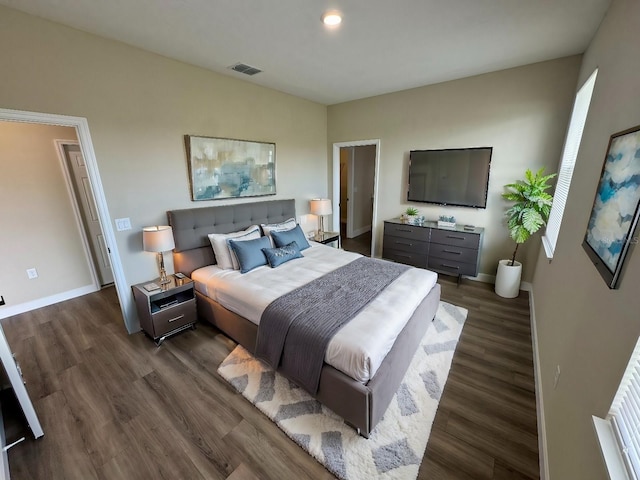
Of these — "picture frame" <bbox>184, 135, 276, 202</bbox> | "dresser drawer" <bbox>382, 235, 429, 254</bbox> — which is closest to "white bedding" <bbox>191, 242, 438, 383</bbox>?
"picture frame" <bbox>184, 135, 276, 202</bbox>

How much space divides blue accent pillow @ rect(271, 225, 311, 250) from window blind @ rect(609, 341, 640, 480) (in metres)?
2.93

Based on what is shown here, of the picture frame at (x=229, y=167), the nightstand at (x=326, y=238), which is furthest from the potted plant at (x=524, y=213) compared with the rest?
the picture frame at (x=229, y=167)

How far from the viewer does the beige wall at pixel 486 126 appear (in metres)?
3.06

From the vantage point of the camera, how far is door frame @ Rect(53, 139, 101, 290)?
335cm

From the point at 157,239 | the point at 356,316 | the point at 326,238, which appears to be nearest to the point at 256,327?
the point at 356,316

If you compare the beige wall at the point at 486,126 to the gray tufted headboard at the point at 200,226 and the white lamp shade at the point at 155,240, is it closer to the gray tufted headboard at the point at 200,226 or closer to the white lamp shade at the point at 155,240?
the gray tufted headboard at the point at 200,226

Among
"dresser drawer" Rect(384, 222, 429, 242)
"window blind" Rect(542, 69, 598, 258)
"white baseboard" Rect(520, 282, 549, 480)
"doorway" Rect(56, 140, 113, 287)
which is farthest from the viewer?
"dresser drawer" Rect(384, 222, 429, 242)

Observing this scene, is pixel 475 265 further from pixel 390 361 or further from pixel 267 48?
pixel 267 48

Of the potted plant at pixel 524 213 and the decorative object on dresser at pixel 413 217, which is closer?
the potted plant at pixel 524 213

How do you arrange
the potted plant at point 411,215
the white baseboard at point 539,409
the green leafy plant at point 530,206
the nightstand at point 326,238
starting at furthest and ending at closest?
the nightstand at point 326,238 → the potted plant at point 411,215 → the green leafy plant at point 530,206 → the white baseboard at point 539,409

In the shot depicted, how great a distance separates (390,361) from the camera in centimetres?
179

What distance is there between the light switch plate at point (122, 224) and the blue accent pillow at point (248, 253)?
1.00m

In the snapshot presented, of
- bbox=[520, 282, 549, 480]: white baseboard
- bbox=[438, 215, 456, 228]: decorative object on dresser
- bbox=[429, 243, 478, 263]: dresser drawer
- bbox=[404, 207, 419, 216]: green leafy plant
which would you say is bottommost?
bbox=[520, 282, 549, 480]: white baseboard

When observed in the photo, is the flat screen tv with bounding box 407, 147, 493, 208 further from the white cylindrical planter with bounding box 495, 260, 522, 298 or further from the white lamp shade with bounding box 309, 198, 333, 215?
the white lamp shade with bounding box 309, 198, 333, 215
